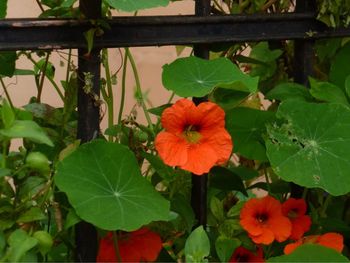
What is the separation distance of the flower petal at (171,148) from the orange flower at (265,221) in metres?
0.17

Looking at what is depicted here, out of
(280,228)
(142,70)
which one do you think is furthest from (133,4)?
(142,70)

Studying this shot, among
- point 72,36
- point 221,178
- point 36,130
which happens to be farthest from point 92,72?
point 221,178

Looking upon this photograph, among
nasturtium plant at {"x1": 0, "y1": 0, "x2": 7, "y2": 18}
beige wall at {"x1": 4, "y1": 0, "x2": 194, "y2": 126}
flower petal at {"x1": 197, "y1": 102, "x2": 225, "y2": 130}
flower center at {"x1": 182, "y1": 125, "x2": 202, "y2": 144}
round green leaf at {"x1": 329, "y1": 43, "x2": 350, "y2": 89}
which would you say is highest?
nasturtium plant at {"x1": 0, "y1": 0, "x2": 7, "y2": 18}

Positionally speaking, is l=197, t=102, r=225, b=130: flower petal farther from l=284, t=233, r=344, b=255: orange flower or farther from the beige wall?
the beige wall

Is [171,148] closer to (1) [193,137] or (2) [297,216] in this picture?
(1) [193,137]

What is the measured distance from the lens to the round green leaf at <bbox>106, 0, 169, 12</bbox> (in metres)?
1.04

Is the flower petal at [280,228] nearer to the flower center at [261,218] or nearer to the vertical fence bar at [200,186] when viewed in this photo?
the flower center at [261,218]

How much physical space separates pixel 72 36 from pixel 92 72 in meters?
0.07

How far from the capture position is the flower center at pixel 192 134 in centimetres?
117

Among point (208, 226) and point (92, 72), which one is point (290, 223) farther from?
point (92, 72)

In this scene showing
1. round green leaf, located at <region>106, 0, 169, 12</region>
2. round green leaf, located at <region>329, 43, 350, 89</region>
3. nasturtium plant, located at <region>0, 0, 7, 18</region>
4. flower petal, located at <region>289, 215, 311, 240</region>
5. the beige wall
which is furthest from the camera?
the beige wall

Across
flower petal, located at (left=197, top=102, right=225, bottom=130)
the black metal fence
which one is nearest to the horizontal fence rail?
the black metal fence

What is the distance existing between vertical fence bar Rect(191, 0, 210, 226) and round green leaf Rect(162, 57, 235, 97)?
0.04m

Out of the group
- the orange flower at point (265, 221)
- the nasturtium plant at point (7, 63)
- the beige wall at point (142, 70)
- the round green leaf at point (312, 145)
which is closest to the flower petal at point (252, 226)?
the orange flower at point (265, 221)
